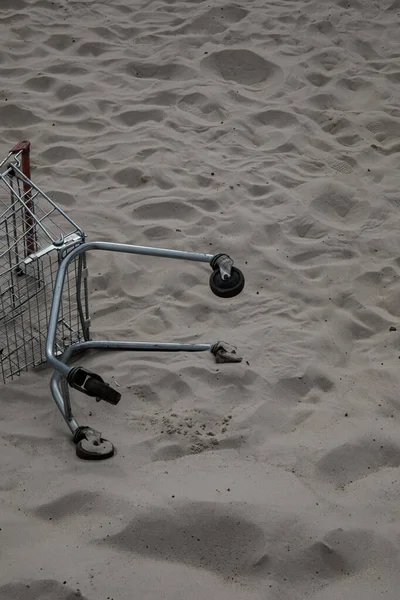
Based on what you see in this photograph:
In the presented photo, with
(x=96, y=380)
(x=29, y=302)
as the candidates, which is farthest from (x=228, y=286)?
(x=29, y=302)

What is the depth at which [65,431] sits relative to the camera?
294 centimetres

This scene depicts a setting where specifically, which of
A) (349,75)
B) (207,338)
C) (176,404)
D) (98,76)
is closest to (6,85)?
(98,76)

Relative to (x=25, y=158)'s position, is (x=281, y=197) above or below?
below

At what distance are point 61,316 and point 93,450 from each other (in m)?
0.82

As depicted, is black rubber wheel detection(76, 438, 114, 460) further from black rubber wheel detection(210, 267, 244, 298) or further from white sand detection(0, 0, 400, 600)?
black rubber wheel detection(210, 267, 244, 298)

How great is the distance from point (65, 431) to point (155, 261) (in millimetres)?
1258

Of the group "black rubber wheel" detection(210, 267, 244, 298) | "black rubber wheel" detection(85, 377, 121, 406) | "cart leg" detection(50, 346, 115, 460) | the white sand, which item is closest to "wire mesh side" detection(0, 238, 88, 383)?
the white sand

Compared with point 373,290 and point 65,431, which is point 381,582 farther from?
point 373,290

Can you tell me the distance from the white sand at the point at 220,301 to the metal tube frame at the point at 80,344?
0.10 metres

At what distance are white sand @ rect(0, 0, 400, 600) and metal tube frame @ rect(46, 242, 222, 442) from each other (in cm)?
10

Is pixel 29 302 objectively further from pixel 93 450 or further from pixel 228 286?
pixel 228 286

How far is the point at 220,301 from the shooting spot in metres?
3.69

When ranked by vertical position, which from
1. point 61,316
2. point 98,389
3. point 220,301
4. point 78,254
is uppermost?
point 78,254

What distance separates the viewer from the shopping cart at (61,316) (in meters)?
2.62
